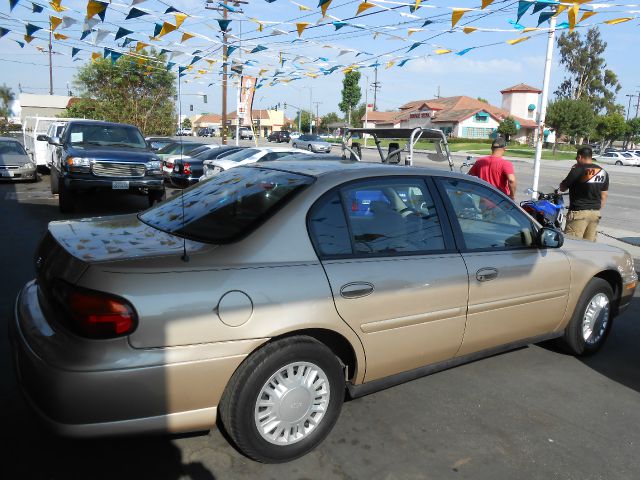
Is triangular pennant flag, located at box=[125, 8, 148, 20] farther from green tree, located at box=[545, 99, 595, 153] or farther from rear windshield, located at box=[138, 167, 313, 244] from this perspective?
green tree, located at box=[545, 99, 595, 153]

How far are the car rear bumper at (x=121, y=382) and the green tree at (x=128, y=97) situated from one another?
1398 inches

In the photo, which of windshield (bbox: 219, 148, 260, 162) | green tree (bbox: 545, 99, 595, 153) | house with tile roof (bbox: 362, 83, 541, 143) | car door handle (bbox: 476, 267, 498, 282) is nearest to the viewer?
car door handle (bbox: 476, 267, 498, 282)

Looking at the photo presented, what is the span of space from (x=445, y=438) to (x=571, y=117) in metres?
65.3

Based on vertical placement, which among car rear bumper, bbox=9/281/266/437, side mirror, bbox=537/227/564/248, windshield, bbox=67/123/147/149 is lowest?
car rear bumper, bbox=9/281/266/437

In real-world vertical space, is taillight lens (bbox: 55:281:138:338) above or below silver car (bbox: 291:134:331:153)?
below

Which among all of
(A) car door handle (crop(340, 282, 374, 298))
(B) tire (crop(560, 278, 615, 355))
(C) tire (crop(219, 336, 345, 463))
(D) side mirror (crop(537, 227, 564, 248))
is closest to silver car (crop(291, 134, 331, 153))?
(B) tire (crop(560, 278, 615, 355))

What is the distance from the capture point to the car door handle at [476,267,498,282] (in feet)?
11.3

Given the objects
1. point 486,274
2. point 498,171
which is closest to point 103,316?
point 486,274

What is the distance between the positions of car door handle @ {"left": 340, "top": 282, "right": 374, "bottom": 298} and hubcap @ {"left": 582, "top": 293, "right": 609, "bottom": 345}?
2.34 metres

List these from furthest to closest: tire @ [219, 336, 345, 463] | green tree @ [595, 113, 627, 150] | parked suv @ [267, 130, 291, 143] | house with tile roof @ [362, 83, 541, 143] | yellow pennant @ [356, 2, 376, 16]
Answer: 1. house with tile roof @ [362, 83, 541, 143]
2. green tree @ [595, 113, 627, 150]
3. parked suv @ [267, 130, 291, 143]
4. yellow pennant @ [356, 2, 376, 16]
5. tire @ [219, 336, 345, 463]

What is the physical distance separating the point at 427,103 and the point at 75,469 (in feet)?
281

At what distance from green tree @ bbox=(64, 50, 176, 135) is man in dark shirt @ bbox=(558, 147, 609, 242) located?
106ft

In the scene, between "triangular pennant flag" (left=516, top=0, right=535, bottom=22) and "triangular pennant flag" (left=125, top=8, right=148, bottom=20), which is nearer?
"triangular pennant flag" (left=516, top=0, right=535, bottom=22)

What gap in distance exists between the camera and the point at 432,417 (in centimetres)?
339
